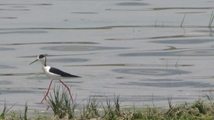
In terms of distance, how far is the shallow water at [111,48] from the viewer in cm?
1089

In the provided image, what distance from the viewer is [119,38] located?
1612 cm

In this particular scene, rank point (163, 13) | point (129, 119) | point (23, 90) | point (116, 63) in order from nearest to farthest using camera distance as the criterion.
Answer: point (129, 119) → point (23, 90) → point (116, 63) → point (163, 13)

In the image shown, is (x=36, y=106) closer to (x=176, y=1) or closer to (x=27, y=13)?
(x=27, y=13)

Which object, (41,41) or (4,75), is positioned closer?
(4,75)

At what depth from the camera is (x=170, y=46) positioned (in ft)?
49.8

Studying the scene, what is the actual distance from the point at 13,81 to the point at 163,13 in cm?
831

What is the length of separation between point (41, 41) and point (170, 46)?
2845mm

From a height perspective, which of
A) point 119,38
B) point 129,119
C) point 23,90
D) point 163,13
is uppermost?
point 163,13

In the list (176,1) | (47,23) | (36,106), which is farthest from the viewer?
(176,1)

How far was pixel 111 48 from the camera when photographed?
1498 cm

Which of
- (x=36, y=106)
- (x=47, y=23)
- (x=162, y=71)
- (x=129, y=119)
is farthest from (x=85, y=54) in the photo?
(x=129, y=119)

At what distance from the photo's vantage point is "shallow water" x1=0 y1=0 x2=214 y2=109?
10891 mm

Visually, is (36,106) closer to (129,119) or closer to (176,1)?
(129,119)

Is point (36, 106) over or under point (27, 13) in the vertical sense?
under
